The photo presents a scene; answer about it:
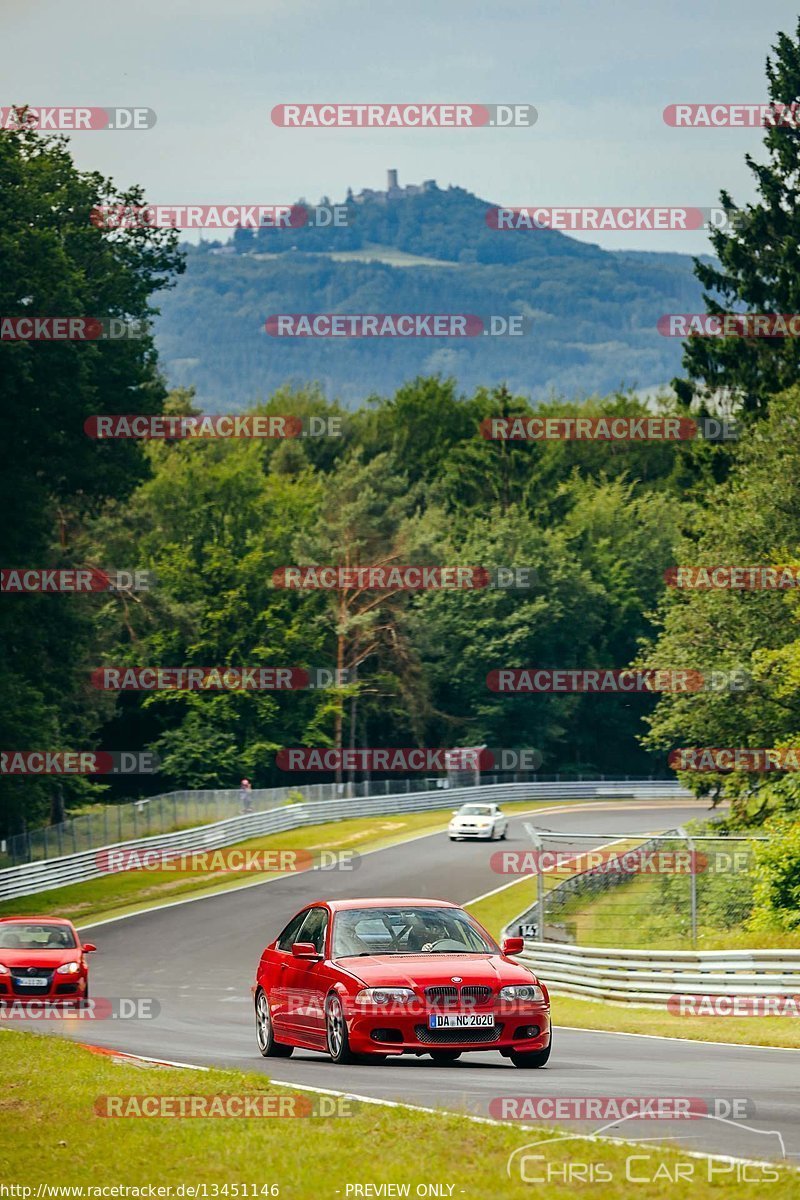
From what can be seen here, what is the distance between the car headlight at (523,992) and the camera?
13.8 m

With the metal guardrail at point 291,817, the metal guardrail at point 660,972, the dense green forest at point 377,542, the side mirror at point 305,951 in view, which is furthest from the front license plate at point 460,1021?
the metal guardrail at point 291,817

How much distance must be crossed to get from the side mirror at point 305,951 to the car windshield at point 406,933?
19 cm

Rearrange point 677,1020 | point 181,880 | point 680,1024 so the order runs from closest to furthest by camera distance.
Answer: point 680,1024, point 677,1020, point 181,880

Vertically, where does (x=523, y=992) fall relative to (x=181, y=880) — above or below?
above

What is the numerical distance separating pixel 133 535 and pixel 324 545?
9.53 m

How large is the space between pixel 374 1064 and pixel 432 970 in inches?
45.0

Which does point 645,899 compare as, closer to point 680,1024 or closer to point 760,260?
point 680,1024

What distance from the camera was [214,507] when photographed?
84.4 m

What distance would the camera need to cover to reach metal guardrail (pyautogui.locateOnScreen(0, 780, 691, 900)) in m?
47.6

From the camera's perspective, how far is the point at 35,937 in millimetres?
25188

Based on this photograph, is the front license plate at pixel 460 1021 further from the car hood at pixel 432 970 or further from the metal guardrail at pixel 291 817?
the metal guardrail at pixel 291 817

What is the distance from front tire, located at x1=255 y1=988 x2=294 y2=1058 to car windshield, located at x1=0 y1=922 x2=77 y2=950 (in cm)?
939

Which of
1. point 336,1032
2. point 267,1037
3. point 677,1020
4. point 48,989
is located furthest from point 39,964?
point 336,1032

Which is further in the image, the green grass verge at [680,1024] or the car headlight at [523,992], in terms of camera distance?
the green grass verge at [680,1024]
